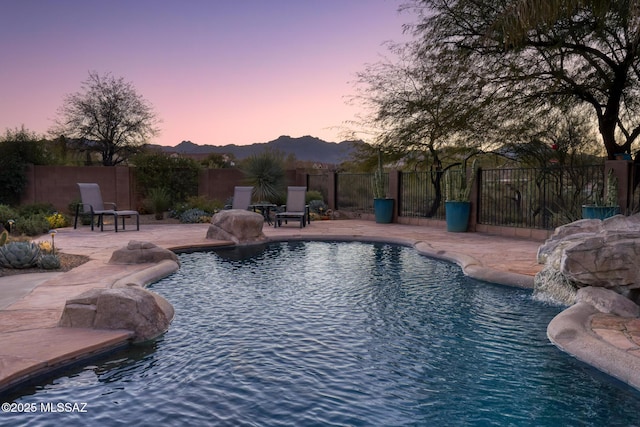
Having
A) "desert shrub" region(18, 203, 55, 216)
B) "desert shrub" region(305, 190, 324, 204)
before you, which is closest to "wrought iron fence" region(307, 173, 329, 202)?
"desert shrub" region(305, 190, 324, 204)

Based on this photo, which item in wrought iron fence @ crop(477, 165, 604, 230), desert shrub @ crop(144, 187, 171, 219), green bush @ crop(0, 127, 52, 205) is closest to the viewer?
wrought iron fence @ crop(477, 165, 604, 230)

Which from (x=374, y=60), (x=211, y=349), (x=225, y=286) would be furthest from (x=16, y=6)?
(x=211, y=349)

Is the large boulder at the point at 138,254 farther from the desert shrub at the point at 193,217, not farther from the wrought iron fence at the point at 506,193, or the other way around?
the wrought iron fence at the point at 506,193

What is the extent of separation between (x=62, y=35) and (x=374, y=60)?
9130 millimetres

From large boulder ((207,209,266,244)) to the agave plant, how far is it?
3761mm

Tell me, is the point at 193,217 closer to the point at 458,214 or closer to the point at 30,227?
the point at 30,227

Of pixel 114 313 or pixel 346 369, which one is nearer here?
pixel 346 369

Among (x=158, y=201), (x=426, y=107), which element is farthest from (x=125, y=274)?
(x=426, y=107)

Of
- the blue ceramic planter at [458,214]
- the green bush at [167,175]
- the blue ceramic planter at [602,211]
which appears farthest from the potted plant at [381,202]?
the green bush at [167,175]

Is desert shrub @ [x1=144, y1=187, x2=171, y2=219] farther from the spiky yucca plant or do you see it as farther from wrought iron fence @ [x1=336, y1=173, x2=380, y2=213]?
wrought iron fence @ [x1=336, y1=173, x2=380, y2=213]

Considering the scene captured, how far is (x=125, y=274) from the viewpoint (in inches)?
242

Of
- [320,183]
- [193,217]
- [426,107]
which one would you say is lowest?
[193,217]

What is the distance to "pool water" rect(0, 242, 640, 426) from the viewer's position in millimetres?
2939

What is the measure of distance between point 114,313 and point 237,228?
19.2ft
